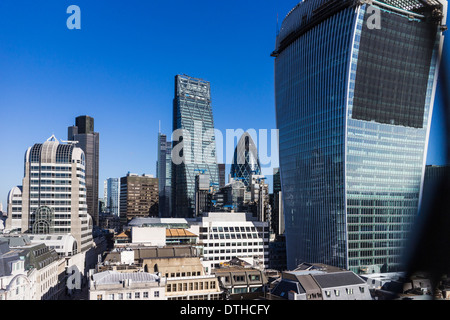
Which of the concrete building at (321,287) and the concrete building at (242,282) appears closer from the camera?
the concrete building at (321,287)

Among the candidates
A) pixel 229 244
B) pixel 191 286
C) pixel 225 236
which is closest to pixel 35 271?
pixel 191 286

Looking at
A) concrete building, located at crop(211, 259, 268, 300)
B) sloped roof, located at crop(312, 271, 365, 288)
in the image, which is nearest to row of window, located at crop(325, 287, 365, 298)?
sloped roof, located at crop(312, 271, 365, 288)

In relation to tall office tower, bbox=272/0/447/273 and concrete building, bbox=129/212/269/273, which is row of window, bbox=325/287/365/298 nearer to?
tall office tower, bbox=272/0/447/273

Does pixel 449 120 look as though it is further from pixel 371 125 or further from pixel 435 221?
pixel 371 125

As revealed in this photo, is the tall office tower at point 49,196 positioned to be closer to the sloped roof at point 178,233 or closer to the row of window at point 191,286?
the sloped roof at point 178,233

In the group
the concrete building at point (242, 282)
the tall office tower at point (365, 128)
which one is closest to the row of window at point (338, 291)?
the concrete building at point (242, 282)

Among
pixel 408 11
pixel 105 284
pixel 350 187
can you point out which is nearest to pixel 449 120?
pixel 105 284
